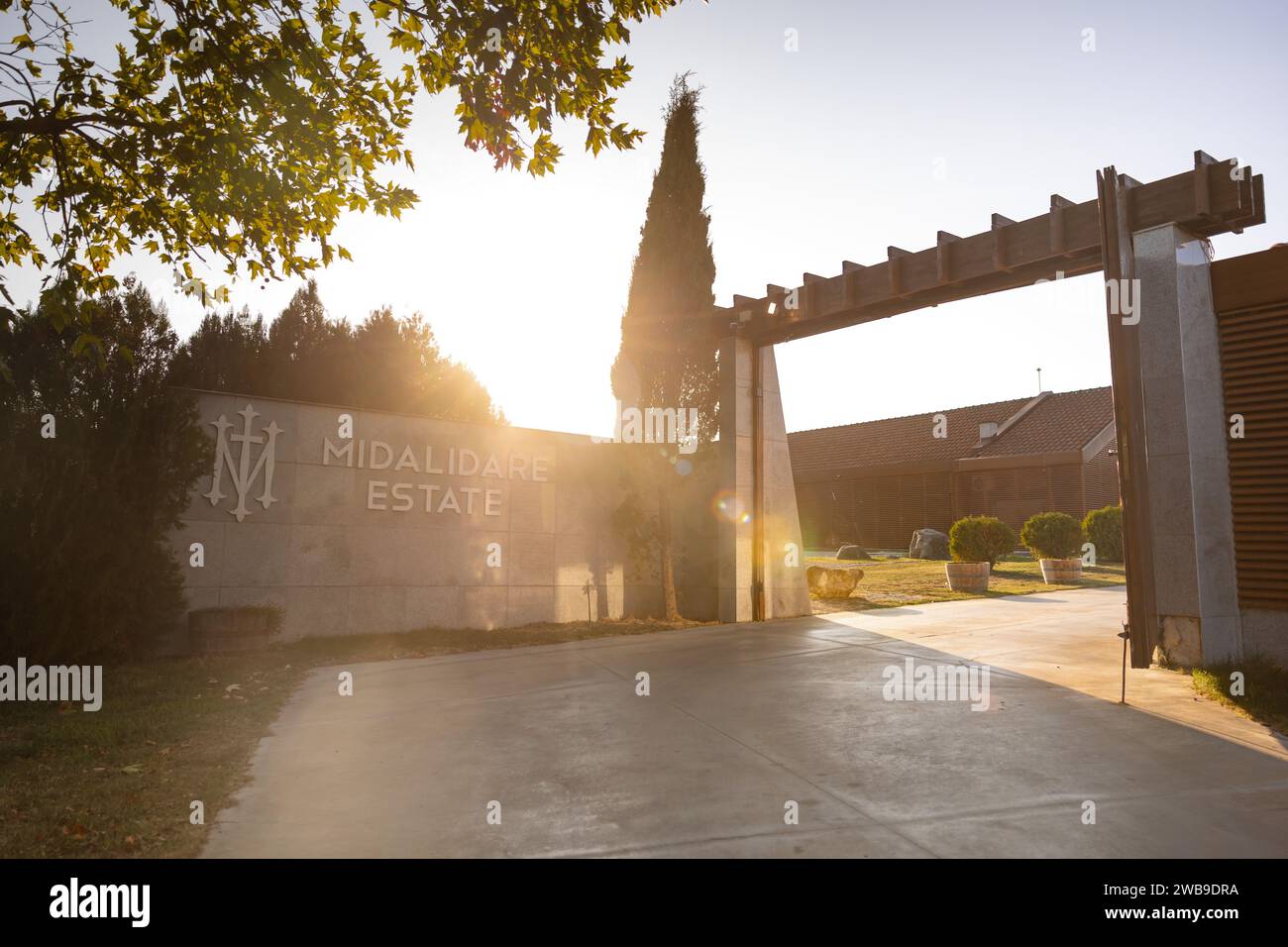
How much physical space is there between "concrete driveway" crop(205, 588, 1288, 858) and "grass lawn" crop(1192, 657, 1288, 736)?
22cm

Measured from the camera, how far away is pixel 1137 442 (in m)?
9.09

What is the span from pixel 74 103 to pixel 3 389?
11.6 ft

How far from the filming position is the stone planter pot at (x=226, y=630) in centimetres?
977

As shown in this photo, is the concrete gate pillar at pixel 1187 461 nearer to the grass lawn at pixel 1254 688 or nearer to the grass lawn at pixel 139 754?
the grass lawn at pixel 1254 688

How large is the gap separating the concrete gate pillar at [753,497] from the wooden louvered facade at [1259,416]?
7064mm

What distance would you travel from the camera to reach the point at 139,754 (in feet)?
18.8

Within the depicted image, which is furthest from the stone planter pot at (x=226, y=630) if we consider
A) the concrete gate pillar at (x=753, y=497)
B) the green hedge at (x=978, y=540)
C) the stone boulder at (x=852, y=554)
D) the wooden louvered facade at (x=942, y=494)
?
the wooden louvered facade at (x=942, y=494)

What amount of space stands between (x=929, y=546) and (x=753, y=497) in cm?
1700

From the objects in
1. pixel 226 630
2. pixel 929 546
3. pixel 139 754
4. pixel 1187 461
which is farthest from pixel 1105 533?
pixel 139 754

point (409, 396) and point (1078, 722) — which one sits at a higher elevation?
point (409, 396)

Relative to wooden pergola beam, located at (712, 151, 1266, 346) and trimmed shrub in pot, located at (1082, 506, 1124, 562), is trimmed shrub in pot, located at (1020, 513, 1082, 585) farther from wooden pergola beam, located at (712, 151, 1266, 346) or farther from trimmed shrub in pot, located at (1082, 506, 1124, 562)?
wooden pergola beam, located at (712, 151, 1266, 346)

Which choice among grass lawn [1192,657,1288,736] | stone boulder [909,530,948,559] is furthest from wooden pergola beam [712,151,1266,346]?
stone boulder [909,530,948,559]

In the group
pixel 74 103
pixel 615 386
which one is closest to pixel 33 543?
pixel 74 103

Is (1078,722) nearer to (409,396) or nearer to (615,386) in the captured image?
(615,386)
